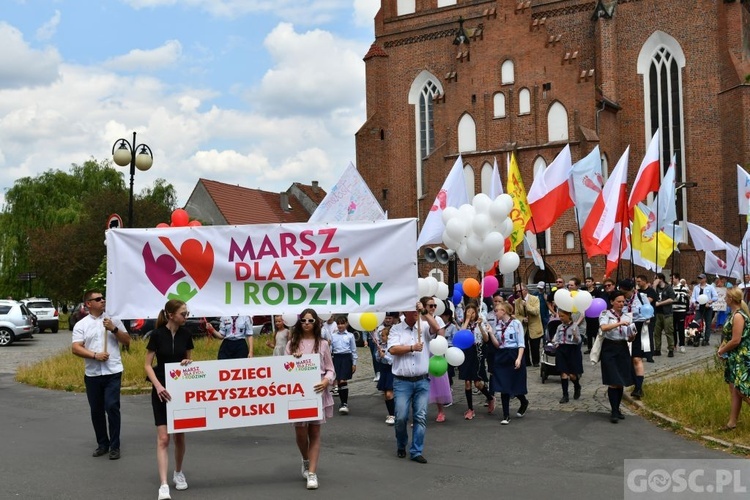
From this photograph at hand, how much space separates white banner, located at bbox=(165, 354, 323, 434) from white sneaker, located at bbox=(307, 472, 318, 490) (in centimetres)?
53

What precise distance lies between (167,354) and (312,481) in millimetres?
1790

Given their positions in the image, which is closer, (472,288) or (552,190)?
(472,288)

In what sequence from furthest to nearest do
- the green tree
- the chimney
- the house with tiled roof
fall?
1. the chimney
2. the house with tiled roof
3. the green tree

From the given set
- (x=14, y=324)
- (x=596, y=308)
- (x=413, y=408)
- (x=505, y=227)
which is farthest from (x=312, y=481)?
(x=14, y=324)

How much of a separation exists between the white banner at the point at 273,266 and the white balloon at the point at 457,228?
155 inches

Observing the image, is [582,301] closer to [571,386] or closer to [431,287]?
[431,287]

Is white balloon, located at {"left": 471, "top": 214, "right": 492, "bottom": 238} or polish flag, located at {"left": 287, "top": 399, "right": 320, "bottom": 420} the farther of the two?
white balloon, located at {"left": 471, "top": 214, "right": 492, "bottom": 238}

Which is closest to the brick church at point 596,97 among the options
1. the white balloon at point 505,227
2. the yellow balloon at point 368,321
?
the white balloon at point 505,227

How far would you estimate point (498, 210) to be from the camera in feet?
39.5

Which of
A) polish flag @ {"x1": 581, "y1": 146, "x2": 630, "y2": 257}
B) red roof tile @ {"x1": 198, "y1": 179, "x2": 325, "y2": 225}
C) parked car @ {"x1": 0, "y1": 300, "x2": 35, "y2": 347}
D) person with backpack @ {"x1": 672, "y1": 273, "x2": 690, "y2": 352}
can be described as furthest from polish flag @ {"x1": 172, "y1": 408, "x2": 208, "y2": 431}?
red roof tile @ {"x1": 198, "y1": 179, "x2": 325, "y2": 225}

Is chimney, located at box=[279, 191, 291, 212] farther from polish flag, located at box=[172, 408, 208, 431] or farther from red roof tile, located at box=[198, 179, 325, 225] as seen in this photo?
polish flag, located at box=[172, 408, 208, 431]

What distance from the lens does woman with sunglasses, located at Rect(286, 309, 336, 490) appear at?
7.52m

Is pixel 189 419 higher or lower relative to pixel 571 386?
higher

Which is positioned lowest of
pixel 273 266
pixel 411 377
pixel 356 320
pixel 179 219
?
pixel 411 377
